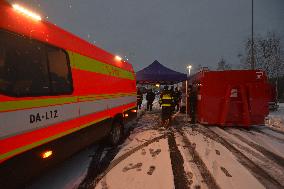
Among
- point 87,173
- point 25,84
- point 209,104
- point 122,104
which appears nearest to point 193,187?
point 87,173

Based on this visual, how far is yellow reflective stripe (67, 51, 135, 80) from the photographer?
5453 mm

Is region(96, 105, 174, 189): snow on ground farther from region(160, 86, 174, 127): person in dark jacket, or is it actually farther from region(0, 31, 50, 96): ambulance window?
region(160, 86, 174, 127): person in dark jacket

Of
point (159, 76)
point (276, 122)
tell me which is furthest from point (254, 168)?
point (159, 76)

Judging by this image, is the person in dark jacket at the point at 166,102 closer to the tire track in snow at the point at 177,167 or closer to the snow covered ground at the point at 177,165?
the snow covered ground at the point at 177,165

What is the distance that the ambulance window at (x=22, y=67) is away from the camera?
3463mm

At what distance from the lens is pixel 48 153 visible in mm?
4363

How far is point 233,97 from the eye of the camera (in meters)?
12.3

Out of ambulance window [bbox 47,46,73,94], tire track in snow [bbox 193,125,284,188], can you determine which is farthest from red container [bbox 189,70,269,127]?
ambulance window [bbox 47,46,73,94]

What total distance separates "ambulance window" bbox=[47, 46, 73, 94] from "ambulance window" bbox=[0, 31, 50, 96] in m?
0.17

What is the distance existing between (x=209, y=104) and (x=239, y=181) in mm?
7273

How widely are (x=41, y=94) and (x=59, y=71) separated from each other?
0.76 meters

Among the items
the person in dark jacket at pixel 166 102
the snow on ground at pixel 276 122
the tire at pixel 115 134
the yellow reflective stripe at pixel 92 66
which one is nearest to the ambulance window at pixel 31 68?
the yellow reflective stripe at pixel 92 66

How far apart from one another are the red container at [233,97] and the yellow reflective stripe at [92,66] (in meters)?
4.83

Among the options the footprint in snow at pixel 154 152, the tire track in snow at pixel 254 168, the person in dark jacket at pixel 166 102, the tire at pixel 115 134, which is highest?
the person in dark jacket at pixel 166 102
